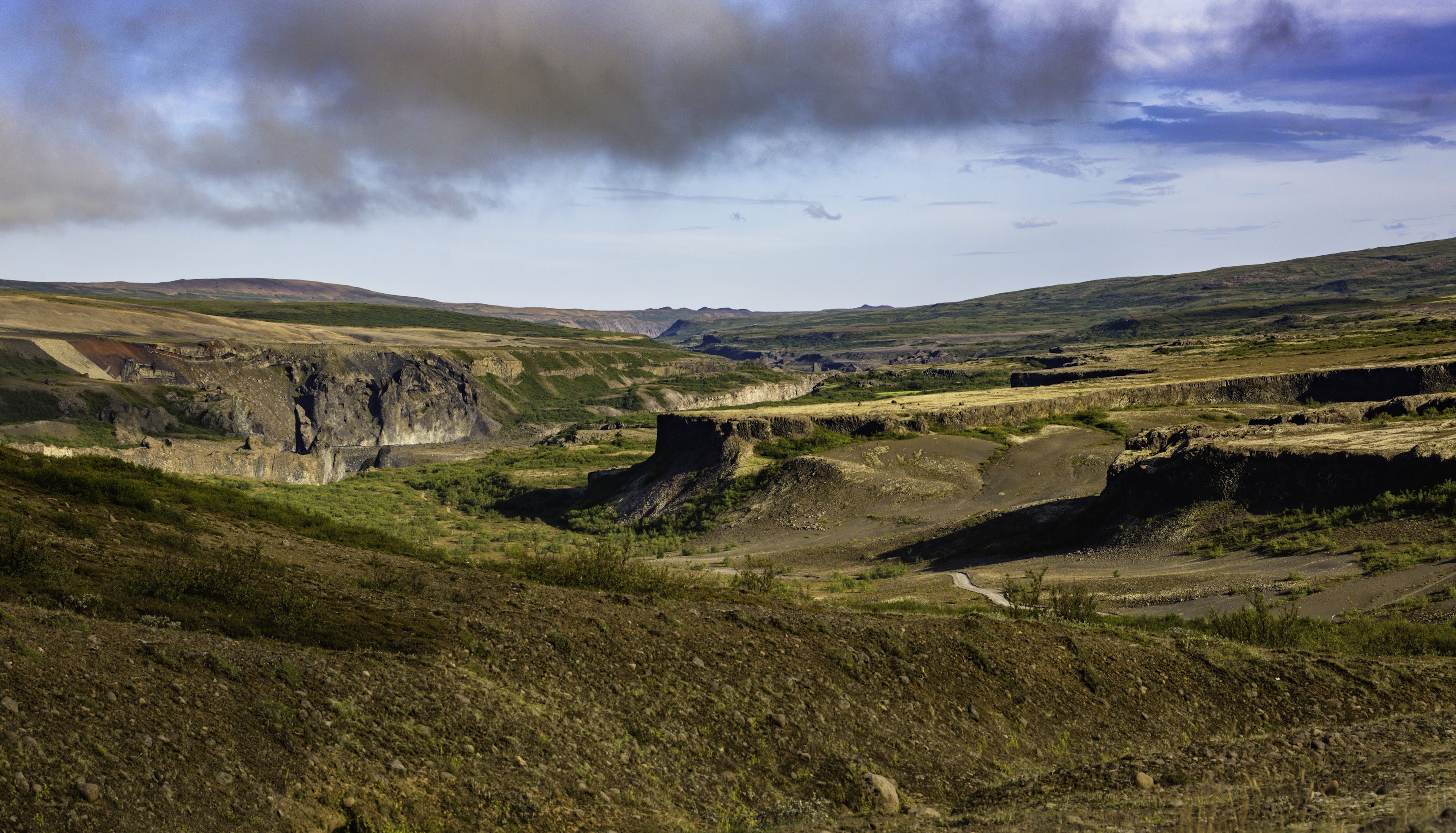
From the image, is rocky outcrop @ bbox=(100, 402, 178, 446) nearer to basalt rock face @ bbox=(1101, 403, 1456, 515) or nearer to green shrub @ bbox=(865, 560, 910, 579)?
green shrub @ bbox=(865, 560, 910, 579)

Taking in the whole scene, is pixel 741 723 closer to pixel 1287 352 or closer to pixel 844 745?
pixel 844 745

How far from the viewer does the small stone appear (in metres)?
11.2

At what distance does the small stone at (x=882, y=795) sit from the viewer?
1116 cm

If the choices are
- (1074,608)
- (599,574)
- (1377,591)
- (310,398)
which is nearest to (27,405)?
(310,398)

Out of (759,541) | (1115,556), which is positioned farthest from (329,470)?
(1115,556)

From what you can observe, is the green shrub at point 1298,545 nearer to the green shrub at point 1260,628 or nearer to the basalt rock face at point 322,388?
the green shrub at point 1260,628

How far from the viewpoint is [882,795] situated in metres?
11.4

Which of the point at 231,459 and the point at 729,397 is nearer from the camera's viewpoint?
the point at 231,459

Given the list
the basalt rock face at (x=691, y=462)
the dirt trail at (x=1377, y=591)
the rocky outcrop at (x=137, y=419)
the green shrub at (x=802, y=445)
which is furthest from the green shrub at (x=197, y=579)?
the rocky outcrop at (x=137, y=419)

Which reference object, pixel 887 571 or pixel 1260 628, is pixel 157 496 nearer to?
pixel 1260 628

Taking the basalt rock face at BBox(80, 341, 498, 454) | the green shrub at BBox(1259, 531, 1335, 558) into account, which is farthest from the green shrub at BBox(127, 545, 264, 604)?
the basalt rock face at BBox(80, 341, 498, 454)

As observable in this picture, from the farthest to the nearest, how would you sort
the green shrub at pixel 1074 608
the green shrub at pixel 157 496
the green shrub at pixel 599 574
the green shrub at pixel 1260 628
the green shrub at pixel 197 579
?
the green shrub at pixel 1074 608 → the green shrub at pixel 599 574 → the green shrub at pixel 1260 628 → the green shrub at pixel 157 496 → the green shrub at pixel 197 579

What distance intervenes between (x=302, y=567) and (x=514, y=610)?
4770 mm

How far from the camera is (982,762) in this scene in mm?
13078
